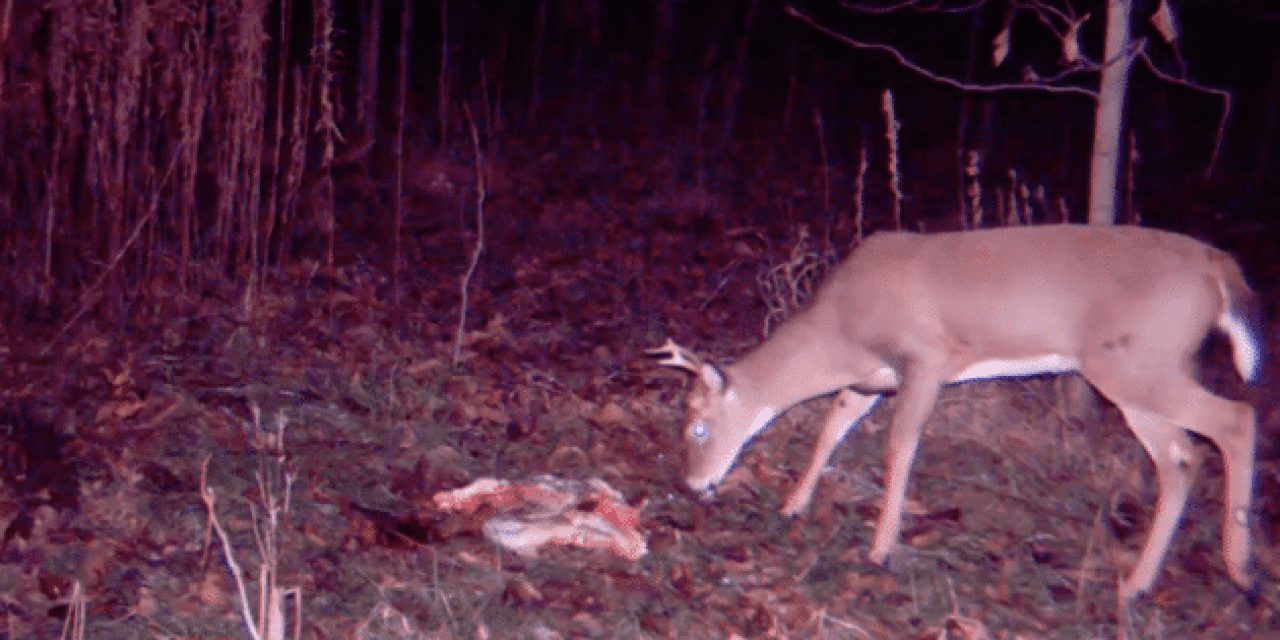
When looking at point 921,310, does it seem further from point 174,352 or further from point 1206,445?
point 174,352

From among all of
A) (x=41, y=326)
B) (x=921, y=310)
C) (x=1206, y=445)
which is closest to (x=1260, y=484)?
(x=1206, y=445)

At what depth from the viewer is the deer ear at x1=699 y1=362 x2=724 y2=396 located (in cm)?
605

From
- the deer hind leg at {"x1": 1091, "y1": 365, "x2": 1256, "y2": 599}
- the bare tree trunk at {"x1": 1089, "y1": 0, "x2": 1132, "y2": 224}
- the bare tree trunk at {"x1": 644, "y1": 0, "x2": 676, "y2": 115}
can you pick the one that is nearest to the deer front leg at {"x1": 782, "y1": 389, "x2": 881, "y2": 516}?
the deer hind leg at {"x1": 1091, "y1": 365, "x2": 1256, "y2": 599}

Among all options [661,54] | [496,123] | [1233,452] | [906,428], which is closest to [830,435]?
[906,428]

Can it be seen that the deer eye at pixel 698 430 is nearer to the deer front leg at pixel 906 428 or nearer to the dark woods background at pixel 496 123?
the deer front leg at pixel 906 428

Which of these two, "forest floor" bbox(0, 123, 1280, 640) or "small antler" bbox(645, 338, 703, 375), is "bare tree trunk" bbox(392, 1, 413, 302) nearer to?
"forest floor" bbox(0, 123, 1280, 640)

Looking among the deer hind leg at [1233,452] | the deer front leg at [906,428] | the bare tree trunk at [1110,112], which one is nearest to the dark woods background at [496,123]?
the bare tree trunk at [1110,112]

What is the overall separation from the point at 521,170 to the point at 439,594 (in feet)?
25.6

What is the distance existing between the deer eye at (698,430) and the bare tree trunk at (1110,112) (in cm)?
226

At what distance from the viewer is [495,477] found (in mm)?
5789

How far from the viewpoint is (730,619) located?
4.80 metres

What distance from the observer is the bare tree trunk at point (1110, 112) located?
21.7 feet

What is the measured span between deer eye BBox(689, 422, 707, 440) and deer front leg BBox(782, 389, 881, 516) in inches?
19.2

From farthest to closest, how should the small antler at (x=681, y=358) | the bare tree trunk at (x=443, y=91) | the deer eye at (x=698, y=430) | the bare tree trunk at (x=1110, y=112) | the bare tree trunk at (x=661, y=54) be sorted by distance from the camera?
the bare tree trunk at (x=661, y=54) → the bare tree trunk at (x=443, y=91) → the bare tree trunk at (x=1110, y=112) → the deer eye at (x=698, y=430) → the small antler at (x=681, y=358)
